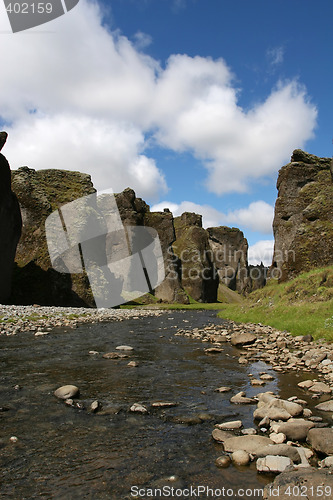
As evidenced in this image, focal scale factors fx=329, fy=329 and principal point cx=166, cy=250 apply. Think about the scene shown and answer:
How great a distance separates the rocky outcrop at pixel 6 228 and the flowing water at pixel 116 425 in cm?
3054

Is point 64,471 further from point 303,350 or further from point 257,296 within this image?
point 257,296

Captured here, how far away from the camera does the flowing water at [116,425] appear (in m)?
4.88

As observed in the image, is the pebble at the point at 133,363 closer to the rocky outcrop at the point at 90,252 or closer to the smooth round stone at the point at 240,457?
the smooth round stone at the point at 240,457

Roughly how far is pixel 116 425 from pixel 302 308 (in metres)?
17.7

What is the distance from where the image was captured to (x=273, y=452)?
17.8 feet

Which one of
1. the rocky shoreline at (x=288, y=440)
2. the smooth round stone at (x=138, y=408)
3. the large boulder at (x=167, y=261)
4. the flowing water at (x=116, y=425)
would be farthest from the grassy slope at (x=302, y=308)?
the large boulder at (x=167, y=261)

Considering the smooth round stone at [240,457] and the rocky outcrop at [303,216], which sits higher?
the rocky outcrop at [303,216]

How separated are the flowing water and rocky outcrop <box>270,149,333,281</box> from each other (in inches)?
971

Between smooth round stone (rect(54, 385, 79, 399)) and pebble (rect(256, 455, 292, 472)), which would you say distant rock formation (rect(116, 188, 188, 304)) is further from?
pebble (rect(256, 455, 292, 472))

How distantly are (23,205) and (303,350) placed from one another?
54.3 m

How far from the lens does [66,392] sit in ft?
28.8

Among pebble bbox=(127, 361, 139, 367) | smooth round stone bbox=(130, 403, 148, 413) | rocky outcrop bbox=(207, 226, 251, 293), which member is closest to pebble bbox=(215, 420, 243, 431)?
smooth round stone bbox=(130, 403, 148, 413)

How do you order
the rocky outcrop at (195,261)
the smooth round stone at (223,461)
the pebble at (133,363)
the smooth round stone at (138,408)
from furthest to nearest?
the rocky outcrop at (195,261) → the pebble at (133,363) → the smooth round stone at (138,408) → the smooth round stone at (223,461)

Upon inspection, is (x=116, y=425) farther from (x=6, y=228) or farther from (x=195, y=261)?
(x=195, y=261)
